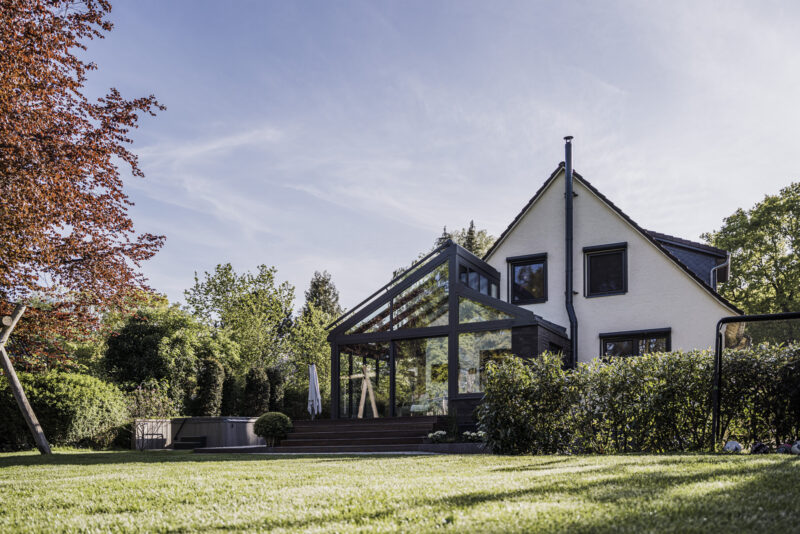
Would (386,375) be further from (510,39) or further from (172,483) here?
(172,483)

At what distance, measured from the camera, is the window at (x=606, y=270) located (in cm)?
→ 1844

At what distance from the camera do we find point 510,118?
18.7m

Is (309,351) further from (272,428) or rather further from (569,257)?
(569,257)

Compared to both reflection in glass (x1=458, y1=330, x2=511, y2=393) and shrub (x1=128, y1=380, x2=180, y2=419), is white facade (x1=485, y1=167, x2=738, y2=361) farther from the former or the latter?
shrub (x1=128, y1=380, x2=180, y2=419)

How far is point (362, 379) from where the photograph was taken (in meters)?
19.0

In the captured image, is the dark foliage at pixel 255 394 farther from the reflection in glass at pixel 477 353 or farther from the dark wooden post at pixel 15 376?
the dark wooden post at pixel 15 376

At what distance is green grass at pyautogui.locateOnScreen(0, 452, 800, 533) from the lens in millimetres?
3564

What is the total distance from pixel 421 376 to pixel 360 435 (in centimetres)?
259

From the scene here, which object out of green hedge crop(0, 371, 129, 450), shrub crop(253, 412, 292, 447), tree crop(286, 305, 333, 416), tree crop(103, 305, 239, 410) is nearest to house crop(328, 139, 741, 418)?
shrub crop(253, 412, 292, 447)

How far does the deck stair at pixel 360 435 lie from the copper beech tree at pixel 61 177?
6016mm

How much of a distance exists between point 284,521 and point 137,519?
3.61 ft

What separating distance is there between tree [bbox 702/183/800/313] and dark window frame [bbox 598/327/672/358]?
17079 millimetres

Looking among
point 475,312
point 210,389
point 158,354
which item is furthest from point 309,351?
point 475,312

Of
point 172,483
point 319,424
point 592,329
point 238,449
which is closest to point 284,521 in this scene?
point 172,483
